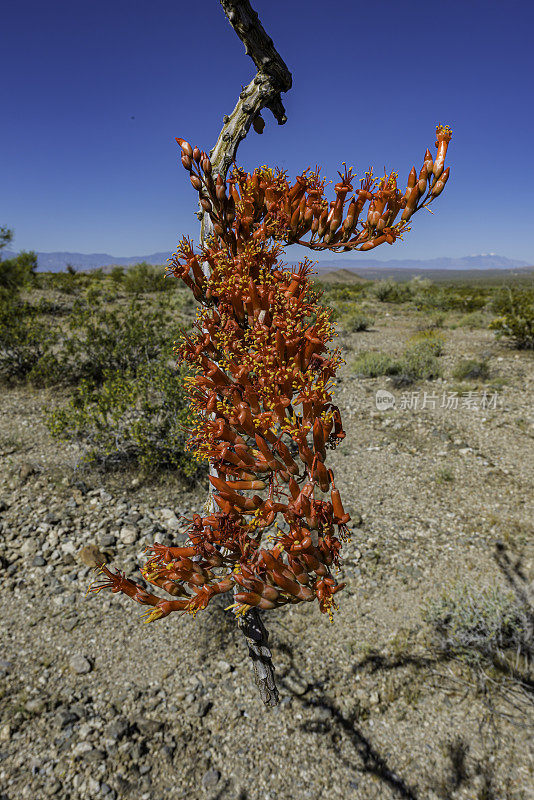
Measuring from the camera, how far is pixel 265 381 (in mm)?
1645

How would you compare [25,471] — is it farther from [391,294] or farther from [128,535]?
[391,294]

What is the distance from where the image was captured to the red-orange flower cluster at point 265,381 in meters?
1.45

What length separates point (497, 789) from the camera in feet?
9.81

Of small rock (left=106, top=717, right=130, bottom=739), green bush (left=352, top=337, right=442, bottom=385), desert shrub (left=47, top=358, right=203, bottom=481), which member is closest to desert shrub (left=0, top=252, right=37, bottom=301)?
desert shrub (left=47, top=358, right=203, bottom=481)

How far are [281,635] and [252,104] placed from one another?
15.0ft

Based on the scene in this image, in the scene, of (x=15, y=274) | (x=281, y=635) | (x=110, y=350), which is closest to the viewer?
(x=281, y=635)

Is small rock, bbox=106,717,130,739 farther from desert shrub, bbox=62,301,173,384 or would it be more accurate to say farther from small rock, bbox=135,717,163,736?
desert shrub, bbox=62,301,173,384

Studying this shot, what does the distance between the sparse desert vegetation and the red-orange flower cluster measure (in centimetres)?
146

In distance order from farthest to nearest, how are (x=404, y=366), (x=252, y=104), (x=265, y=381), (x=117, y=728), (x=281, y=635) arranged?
(x=404, y=366) → (x=281, y=635) → (x=117, y=728) → (x=252, y=104) → (x=265, y=381)

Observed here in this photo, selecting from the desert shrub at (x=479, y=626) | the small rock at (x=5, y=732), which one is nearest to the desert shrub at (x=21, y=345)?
the small rock at (x=5, y=732)

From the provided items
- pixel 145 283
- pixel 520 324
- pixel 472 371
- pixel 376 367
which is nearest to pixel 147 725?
pixel 376 367

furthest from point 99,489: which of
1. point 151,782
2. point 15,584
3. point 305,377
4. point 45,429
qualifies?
point 305,377

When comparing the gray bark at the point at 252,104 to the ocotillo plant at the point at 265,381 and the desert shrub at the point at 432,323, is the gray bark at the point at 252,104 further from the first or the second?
the desert shrub at the point at 432,323

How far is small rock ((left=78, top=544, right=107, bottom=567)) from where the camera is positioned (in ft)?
15.9
